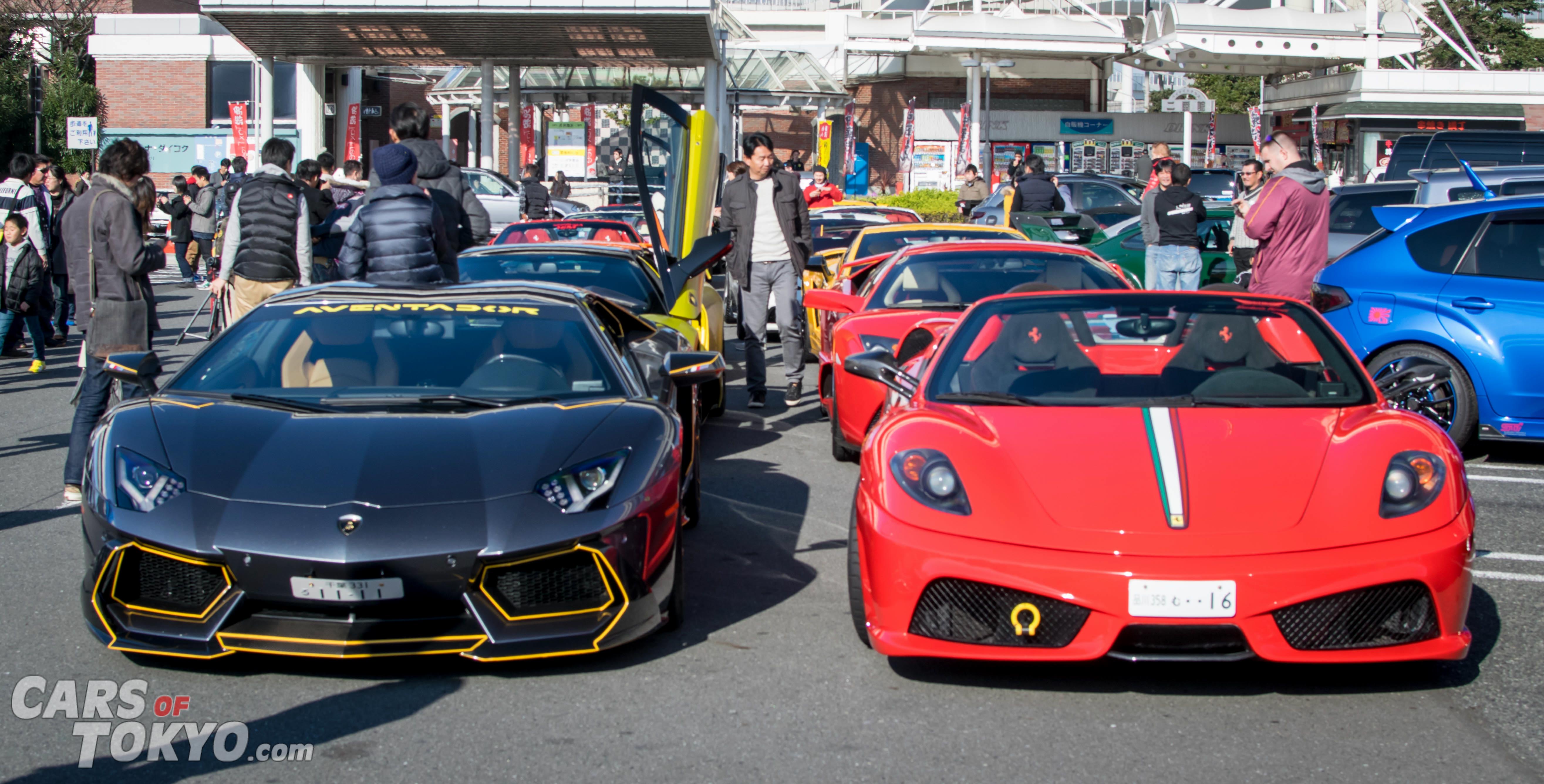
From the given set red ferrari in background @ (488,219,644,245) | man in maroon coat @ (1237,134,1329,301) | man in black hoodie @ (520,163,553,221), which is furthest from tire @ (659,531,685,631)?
man in black hoodie @ (520,163,553,221)

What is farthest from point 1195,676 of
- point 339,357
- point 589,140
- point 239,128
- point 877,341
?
point 589,140

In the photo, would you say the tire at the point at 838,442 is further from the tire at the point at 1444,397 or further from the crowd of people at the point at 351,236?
the tire at the point at 1444,397

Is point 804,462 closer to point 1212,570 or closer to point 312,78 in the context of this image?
point 1212,570

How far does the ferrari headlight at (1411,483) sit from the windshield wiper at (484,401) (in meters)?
2.63

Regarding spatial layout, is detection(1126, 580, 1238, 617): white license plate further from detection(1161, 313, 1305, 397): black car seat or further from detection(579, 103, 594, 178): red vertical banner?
detection(579, 103, 594, 178): red vertical banner

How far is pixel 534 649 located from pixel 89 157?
43916 mm

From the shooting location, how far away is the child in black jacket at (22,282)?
1138 cm

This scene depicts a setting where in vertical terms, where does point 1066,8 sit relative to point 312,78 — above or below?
above

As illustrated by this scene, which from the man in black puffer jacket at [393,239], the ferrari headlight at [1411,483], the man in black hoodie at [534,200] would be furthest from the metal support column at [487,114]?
the ferrari headlight at [1411,483]

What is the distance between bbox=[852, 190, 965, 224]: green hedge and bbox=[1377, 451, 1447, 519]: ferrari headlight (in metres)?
23.4

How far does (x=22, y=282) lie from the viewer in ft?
37.4

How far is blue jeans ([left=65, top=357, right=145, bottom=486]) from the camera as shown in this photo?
6543mm

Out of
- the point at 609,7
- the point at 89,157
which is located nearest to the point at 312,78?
the point at 609,7

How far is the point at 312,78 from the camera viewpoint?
1217 inches
